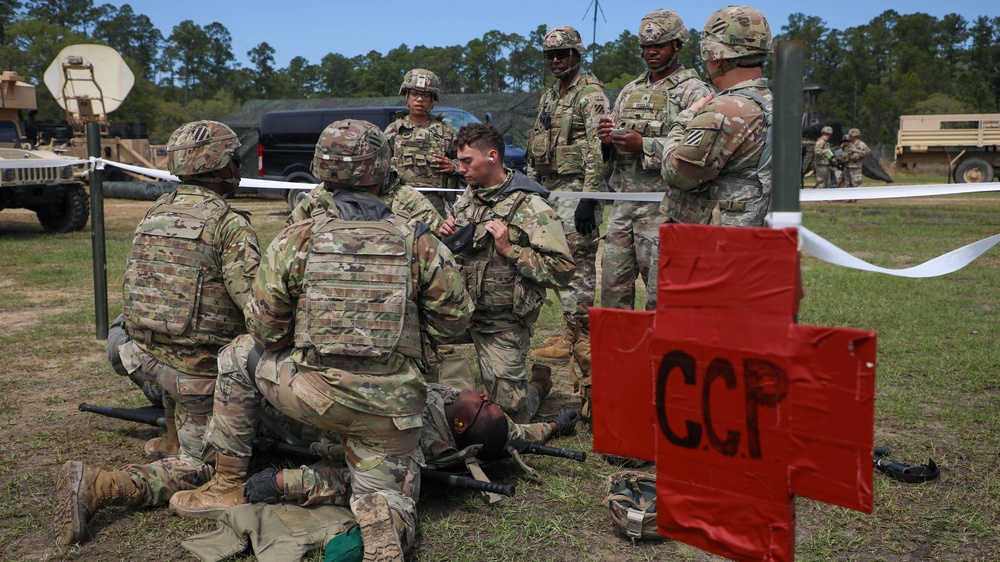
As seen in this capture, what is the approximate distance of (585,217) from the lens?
5609 millimetres

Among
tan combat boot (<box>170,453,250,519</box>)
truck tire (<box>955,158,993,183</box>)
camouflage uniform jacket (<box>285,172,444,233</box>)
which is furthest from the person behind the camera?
truck tire (<box>955,158,993,183</box>)

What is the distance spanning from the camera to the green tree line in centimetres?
5397

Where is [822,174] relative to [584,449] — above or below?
above

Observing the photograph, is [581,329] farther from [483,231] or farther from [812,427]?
[812,427]

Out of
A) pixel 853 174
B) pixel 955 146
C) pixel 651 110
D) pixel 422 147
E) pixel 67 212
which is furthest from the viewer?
pixel 955 146

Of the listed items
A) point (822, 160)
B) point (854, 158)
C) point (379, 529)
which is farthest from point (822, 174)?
point (379, 529)

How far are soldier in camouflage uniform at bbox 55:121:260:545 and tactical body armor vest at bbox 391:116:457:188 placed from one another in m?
3.34

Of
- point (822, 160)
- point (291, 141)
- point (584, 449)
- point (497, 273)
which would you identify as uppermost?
point (291, 141)

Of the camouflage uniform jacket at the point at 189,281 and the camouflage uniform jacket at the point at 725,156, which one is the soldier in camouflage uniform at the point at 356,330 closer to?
the camouflage uniform jacket at the point at 189,281

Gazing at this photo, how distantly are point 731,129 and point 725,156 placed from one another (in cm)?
12

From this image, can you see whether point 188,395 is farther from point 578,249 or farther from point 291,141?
point 291,141

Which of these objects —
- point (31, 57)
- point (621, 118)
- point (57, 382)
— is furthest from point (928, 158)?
point (31, 57)

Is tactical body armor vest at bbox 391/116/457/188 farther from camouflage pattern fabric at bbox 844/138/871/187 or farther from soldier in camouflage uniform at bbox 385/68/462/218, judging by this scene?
camouflage pattern fabric at bbox 844/138/871/187

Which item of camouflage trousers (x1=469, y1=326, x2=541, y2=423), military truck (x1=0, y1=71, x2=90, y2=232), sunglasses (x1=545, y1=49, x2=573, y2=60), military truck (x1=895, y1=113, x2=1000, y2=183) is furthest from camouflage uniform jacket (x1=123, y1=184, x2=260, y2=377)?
military truck (x1=895, y1=113, x2=1000, y2=183)
